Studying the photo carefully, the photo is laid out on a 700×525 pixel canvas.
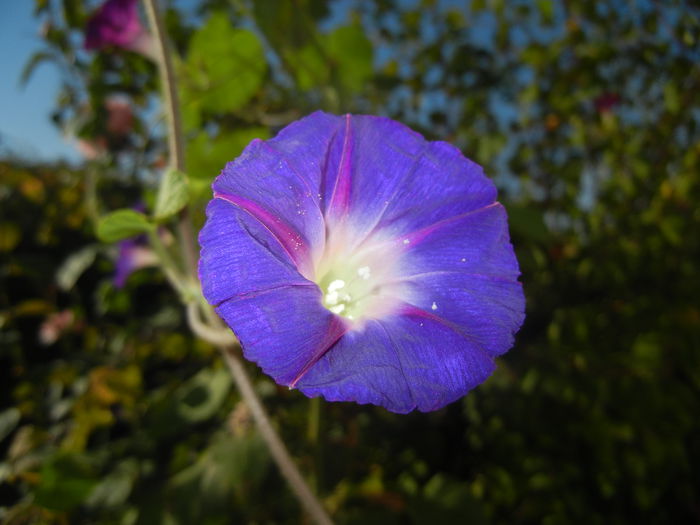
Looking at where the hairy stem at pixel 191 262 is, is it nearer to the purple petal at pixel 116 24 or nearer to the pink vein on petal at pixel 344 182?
the pink vein on petal at pixel 344 182

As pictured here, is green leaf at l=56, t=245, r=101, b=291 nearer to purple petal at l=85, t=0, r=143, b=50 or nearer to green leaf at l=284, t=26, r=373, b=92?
purple petal at l=85, t=0, r=143, b=50

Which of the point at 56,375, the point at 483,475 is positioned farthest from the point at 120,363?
the point at 483,475

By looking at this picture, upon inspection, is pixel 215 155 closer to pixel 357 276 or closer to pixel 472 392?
pixel 357 276

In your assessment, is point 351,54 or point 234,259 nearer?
point 234,259

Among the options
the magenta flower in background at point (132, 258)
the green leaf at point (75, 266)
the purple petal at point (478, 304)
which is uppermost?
the green leaf at point (75, 266)

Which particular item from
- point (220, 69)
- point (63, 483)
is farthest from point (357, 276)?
point (63, 483)

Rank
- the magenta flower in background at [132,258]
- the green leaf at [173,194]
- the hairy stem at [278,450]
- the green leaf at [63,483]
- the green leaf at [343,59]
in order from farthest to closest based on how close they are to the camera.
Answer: the magenta flower in background at [132,258]
the green leaf at [343,59]
the green leaf at [63,483]
the hairy stem at [278,450]
the green leaf at [173,194]

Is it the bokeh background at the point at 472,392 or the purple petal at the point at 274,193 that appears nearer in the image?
the purple petal at the point at 274,193

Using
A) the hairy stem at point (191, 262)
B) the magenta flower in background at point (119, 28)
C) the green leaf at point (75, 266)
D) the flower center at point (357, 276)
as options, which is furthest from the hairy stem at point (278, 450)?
the green leaf at point (75, 266)
